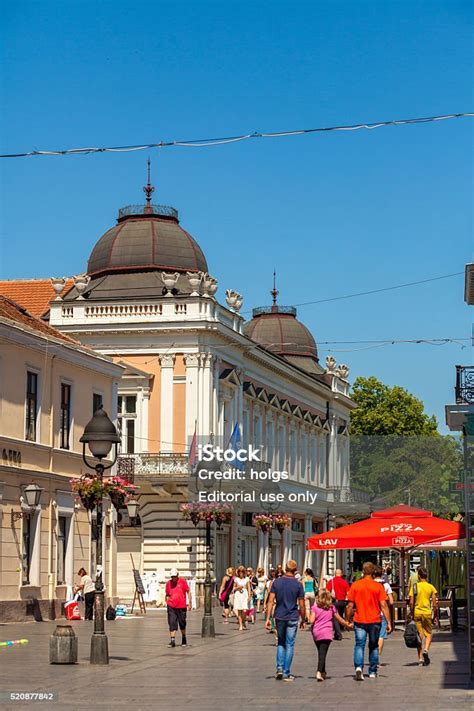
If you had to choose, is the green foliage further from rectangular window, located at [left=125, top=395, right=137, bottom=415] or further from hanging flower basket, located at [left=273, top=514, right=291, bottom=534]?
rectangular window, located at [left=125, top=395, right=137, bottom=415]

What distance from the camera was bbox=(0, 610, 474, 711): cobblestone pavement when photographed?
1620cm

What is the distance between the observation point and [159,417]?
54.3 m

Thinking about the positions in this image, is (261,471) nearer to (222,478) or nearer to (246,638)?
(222,478)

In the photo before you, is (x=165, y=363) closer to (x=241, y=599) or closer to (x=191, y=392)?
(x=191, y=392)

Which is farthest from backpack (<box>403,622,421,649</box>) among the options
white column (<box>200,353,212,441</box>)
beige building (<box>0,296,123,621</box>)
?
white column (<box>200,353,212,441</box>)

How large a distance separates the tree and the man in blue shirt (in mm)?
41084

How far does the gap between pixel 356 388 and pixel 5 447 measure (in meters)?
62.2

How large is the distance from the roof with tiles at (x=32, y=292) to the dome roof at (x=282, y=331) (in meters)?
18.2

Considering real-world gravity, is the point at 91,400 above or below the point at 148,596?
above

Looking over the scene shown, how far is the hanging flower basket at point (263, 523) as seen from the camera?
185 ft

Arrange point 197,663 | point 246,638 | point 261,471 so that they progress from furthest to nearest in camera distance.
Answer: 1. point 261,471
2. point 246,638
3. point 197,663

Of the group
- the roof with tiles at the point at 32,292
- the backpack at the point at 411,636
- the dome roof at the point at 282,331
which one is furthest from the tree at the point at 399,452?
the backpack at the point at 411,636

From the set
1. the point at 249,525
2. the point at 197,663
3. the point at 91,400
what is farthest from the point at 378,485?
the point at 197,663

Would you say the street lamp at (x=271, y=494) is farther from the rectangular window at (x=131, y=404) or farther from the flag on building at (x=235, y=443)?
the rectangular window at (x=131, y=404)
